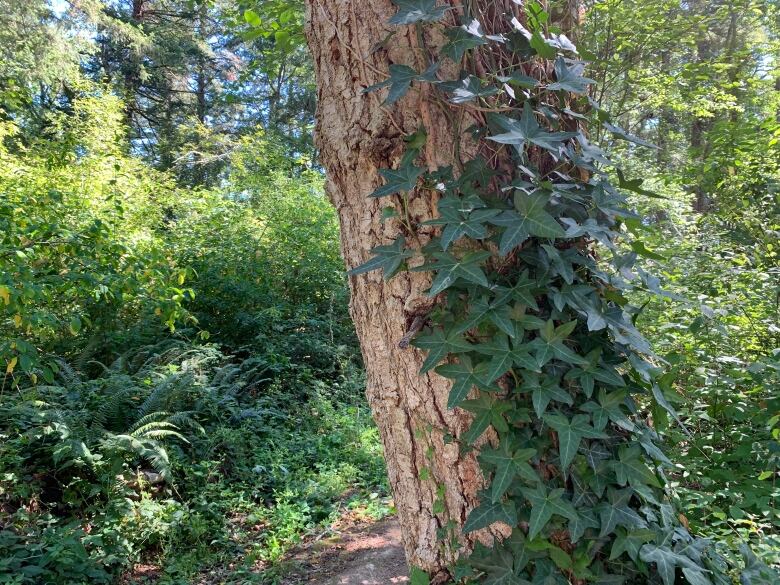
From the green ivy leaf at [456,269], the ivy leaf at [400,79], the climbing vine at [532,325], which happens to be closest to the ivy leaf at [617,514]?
the climbing vine at [532,325]

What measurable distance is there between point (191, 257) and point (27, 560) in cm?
531

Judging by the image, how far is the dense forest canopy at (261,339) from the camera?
2.91 m

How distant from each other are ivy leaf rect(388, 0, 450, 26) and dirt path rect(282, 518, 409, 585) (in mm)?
3060

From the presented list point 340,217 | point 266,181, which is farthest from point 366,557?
point 266,181

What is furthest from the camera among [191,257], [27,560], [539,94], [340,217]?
[191,257]

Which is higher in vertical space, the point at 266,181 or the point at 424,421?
the point at 266,181

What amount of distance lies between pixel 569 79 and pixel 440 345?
2.50 ft

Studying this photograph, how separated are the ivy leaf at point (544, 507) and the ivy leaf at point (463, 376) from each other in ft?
0.92

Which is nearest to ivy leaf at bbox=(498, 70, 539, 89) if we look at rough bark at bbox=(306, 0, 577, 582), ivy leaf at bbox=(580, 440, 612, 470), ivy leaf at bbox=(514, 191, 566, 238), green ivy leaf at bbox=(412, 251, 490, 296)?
rough bark at bbox=(306, 0, 577, 582)

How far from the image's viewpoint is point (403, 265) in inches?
59.3

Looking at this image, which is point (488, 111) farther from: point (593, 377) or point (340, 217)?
point (593, 377)

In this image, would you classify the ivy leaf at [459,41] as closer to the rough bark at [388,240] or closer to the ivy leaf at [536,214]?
the rough bark at [388,240]

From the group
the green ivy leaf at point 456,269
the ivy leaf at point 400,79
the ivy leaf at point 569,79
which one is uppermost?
the ivy leaf at point 400,79

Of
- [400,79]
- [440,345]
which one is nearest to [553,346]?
[440,345]
